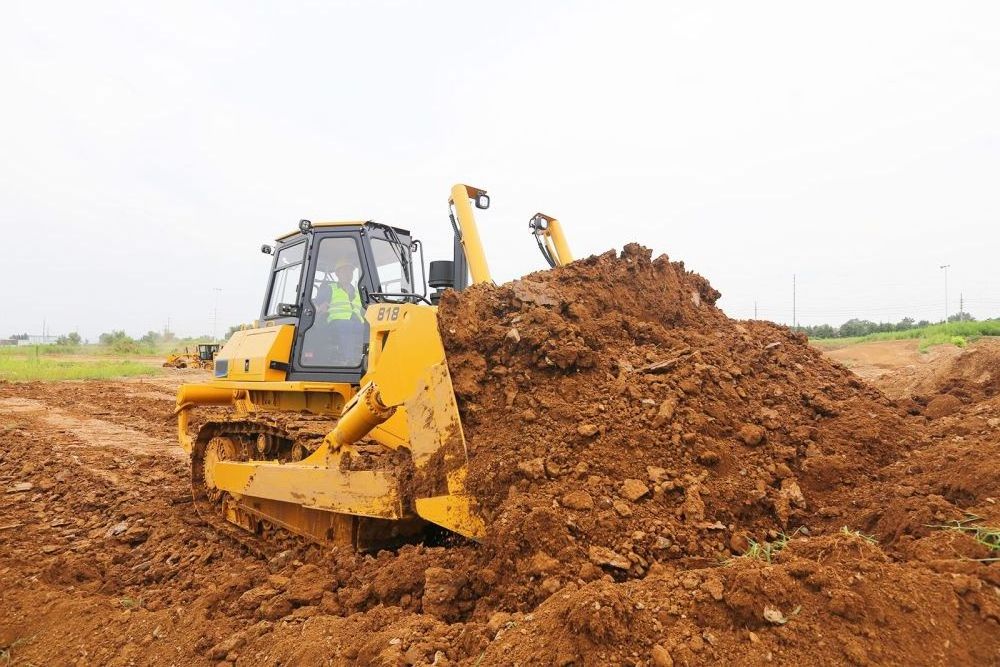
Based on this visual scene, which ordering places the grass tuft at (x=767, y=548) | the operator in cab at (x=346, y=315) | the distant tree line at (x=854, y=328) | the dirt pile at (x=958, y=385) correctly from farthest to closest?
1. the distant tree line at (x=854, y=328)
2. the operator in cab at (x=346, y=315)
3. the dirt pile at (x=958, y=385)
4. the grass tuft at (x=767, y=548)

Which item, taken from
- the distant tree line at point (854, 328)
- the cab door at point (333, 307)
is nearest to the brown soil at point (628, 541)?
the cab door at point (333, 307)

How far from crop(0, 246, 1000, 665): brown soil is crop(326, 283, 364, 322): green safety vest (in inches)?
76.4

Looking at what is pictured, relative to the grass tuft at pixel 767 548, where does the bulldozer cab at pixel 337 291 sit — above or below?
above

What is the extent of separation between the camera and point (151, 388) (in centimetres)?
2014

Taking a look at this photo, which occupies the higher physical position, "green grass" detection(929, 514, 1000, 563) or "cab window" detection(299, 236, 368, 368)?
"cab window" detection(299, 236, 368, 368)

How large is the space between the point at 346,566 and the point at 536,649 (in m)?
1.82

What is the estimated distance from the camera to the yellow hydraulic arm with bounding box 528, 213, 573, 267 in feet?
18.8

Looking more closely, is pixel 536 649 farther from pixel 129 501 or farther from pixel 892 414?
pixel 129 501

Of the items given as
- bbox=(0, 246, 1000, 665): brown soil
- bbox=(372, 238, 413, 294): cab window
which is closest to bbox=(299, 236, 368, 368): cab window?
bbox=(372, 238, 413, 294): cab window

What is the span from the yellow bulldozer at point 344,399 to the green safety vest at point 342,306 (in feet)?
0.04

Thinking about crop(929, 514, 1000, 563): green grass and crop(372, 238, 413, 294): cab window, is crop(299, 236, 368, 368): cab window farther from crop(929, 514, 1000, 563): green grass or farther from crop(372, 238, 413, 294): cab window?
crop(929, 514, 1000, 563): green grass

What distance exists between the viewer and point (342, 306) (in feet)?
17.8

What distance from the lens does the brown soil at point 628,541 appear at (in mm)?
2045

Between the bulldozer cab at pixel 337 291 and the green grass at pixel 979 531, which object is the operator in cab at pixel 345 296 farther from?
the green grass at pixel 979 531
